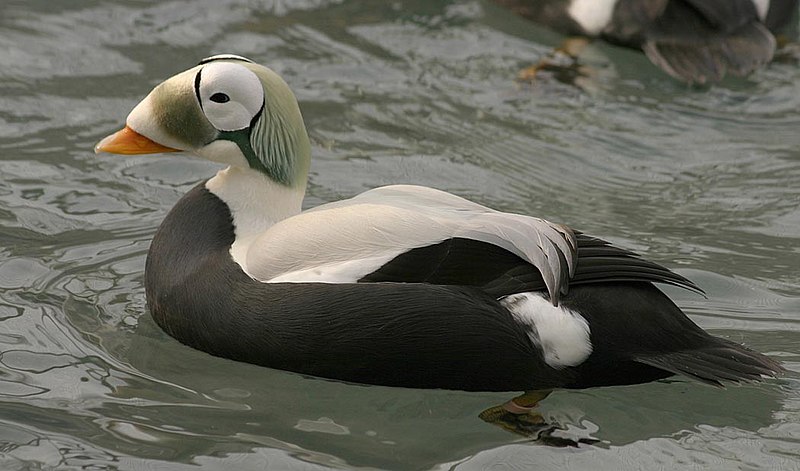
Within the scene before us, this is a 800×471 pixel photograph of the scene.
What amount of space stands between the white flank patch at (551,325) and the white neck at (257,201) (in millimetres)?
810

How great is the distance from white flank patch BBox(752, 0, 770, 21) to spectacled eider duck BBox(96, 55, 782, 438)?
10.8 ft

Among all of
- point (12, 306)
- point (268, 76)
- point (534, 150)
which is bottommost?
point (12, 306)

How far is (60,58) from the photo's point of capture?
6.68 meters

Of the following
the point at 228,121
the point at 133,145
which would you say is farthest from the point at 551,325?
the point at 133,145

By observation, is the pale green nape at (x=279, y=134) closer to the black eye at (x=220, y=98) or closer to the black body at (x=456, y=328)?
the black eye at (x=220, y=98)

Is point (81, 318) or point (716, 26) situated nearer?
point (81, 318)

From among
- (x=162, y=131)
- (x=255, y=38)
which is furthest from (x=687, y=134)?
(x=162, y=131)

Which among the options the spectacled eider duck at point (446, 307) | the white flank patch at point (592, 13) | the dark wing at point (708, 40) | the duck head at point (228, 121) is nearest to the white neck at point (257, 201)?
the duck head at point (228, 121)

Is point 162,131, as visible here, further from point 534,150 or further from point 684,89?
point 684,89

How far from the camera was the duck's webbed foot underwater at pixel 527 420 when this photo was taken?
368 cm

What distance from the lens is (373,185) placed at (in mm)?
5527

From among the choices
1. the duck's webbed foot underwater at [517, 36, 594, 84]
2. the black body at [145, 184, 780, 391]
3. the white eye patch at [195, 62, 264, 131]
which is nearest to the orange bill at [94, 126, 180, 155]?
the white eye patch at [195, 62, 264, 131]

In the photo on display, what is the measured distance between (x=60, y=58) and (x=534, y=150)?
7.52 feet

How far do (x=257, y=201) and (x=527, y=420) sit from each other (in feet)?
3.44
